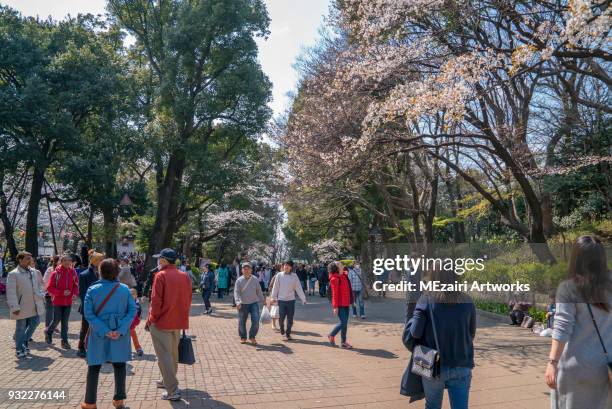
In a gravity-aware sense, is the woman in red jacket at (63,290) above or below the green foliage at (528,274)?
below

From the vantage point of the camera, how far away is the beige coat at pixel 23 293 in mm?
8195

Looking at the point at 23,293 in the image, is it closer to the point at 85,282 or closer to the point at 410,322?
the point at 85,282

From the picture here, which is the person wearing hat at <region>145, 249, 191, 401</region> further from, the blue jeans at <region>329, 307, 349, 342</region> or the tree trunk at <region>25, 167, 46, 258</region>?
the tree trunk at <region>25, 167, 46, 258</region>

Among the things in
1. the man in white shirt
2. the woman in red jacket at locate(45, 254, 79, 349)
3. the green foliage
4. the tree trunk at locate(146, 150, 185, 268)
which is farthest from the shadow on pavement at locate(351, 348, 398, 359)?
the tree trunk at locate(146, 150, 185, 268)

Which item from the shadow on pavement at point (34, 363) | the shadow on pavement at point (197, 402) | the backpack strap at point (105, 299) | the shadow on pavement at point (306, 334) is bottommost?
the shadow on pavement at point (34, 363)

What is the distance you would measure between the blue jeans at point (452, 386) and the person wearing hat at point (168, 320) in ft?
10.7

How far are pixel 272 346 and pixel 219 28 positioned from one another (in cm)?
1758

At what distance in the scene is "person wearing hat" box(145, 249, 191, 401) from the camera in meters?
5.92

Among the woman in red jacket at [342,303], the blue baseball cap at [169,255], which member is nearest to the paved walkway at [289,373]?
the woman in red jacket at [342,303]

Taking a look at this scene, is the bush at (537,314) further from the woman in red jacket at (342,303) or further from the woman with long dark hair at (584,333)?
the woman with long dark hair at (584,333)

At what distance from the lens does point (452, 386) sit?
3.86m

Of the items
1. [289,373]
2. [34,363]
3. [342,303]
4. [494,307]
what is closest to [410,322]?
[289,373]

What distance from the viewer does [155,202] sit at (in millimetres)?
28391

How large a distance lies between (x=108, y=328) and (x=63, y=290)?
443cm
